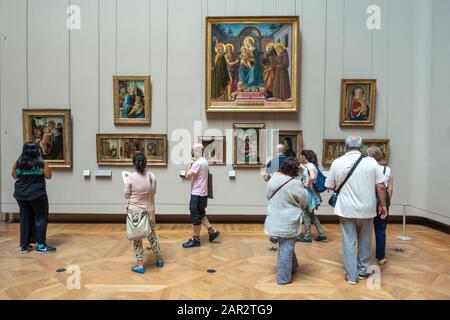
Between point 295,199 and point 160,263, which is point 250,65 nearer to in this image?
point 295,199

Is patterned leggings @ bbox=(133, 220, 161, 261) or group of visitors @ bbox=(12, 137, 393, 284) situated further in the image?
patterned leggings @ bbox=(133, 220, 161, 261)

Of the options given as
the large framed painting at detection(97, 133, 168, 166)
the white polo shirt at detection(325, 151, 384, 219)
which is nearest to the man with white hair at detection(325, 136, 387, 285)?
the white polo shirt at detection(325, 151, 384, 219)

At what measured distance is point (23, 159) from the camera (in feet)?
19.9

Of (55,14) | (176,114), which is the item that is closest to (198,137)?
(176,114)

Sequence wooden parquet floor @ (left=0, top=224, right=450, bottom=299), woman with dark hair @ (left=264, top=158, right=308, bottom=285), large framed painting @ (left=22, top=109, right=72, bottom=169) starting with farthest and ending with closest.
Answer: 1. large framed painting @ (left=22, top=109, right=72, bottom=169)
2. woman with dark hair @ (left=264, top=158, right=308, bottom=285)
3. wooden parquet floor @ (left=0, top=224, right=450, bottom=299)

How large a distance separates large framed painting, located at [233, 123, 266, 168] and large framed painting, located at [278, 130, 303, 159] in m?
0.56

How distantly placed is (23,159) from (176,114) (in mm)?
4100

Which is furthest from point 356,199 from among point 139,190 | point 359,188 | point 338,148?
point 338,148

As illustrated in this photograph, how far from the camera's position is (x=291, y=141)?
8852 millimetres

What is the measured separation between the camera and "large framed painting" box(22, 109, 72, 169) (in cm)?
876

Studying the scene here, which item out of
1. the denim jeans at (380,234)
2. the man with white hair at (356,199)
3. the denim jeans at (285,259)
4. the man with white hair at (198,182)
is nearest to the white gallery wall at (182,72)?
the man with white hair at (198,182)

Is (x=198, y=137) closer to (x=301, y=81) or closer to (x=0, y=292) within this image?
(x=301, y=81)

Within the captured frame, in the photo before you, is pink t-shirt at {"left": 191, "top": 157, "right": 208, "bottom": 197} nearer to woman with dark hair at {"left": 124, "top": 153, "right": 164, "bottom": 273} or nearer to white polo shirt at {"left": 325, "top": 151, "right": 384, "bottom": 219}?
woman with dark hair at {"left": 124, "top": 153, "right": 164, "bottom": 273}

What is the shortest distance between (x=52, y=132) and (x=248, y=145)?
575 centimetres
